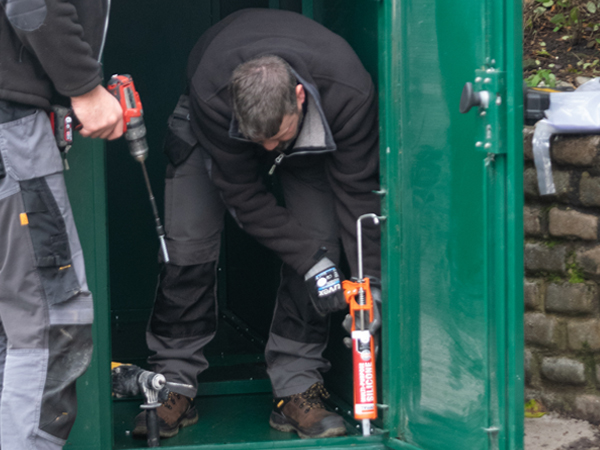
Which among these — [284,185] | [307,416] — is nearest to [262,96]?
[284,185]

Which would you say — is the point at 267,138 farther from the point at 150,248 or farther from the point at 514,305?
the point at 150,248

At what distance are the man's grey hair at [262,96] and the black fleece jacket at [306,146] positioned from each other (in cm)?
9

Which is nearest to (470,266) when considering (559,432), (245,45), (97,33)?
(245,45)

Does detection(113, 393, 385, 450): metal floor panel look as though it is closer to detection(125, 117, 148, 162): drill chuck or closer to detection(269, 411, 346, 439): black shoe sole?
detection(269, 411, 346, 439): black shoe sole

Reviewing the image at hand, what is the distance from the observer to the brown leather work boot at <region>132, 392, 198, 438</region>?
272cm

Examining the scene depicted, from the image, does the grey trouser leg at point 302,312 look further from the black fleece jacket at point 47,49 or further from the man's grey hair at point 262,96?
the black fleece jacket at point 47,49

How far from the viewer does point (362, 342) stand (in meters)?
2.46

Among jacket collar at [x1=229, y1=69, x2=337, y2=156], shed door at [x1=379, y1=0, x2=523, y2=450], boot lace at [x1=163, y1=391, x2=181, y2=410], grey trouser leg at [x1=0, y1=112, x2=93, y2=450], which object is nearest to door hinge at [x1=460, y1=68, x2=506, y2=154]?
shed door at [x1=379, y1=0, x2=523, y2=450]

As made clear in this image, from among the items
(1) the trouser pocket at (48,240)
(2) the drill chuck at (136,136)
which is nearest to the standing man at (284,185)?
(2) the drill chuck at (136,136)

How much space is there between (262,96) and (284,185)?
63cm

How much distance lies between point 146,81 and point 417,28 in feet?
7.64

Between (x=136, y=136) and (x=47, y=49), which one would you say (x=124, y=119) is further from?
(x=47, y=49)

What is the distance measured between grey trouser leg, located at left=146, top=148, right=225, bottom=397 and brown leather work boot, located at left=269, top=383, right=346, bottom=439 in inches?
13.3

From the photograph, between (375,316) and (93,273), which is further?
(375,316)
